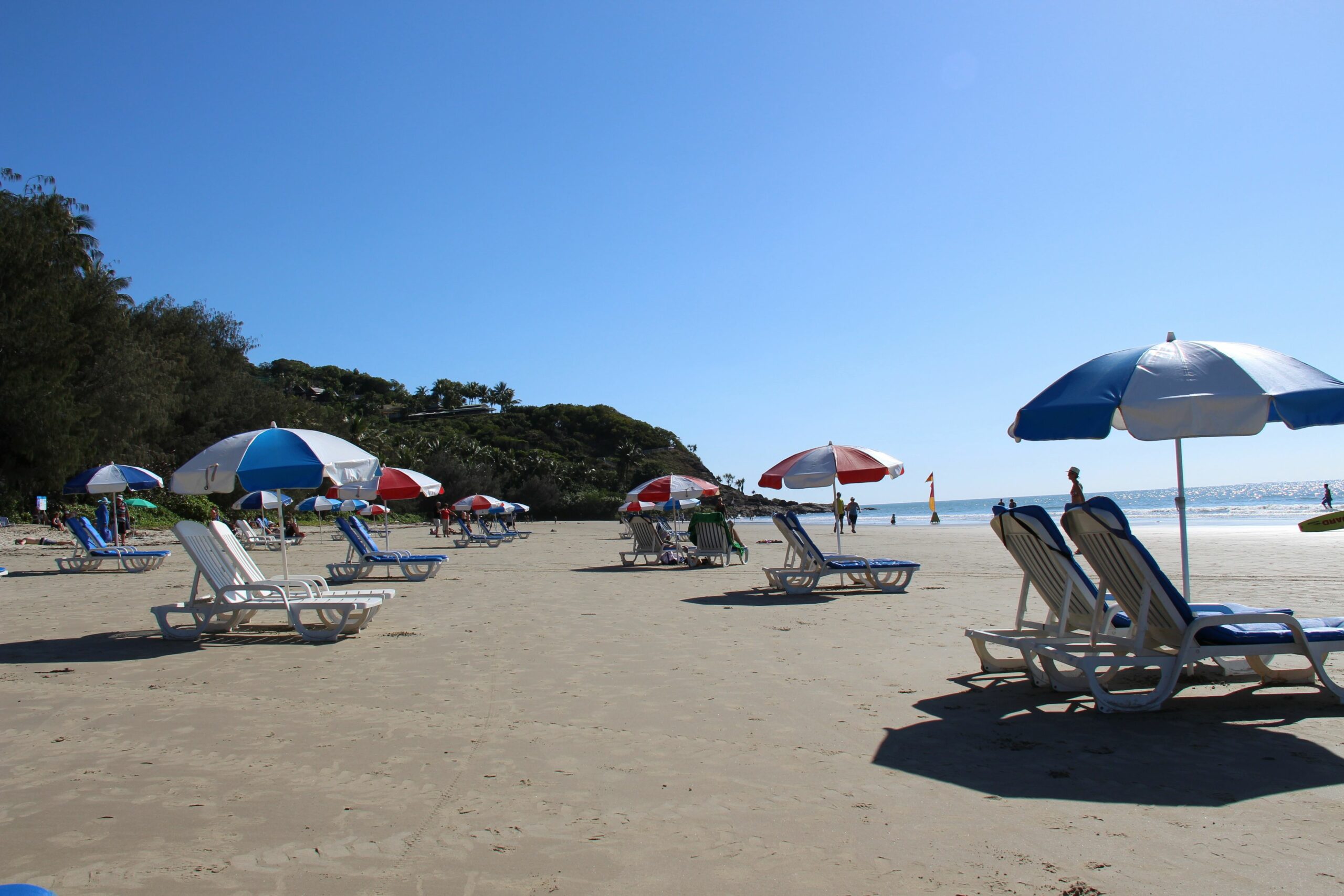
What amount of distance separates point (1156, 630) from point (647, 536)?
43.2 feet

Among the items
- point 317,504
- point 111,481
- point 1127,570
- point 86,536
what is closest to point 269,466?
point 1127,570

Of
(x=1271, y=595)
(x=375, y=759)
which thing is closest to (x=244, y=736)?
(x=375, y=759)

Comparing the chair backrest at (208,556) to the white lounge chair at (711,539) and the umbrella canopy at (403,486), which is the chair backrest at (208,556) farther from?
the white lounge chair at (711,539)

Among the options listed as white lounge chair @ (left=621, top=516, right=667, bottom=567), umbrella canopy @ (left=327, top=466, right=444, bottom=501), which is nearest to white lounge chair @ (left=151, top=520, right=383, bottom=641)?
umbrella canopy @ (left=327, top=466, right=444, bottom=501)

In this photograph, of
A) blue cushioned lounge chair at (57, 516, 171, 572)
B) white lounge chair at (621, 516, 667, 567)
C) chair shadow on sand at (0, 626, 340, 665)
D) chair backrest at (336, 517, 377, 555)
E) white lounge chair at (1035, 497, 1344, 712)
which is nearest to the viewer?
white lounge chair at (1035, 497, 1344, 712)

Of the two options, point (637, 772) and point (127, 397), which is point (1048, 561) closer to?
point (637, 772)

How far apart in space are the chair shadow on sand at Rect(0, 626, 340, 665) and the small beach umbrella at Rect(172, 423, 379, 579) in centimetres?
69

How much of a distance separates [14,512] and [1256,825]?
36.4m

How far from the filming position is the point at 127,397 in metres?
31.5

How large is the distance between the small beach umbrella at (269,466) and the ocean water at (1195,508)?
1109 cm

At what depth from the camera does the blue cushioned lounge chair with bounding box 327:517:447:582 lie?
1333cm

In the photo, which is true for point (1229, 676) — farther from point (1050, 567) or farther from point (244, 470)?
point (244, 470)

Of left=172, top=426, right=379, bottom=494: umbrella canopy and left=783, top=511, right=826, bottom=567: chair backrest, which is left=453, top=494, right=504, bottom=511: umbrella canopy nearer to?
left=783, top=511, right=826, bottom=567: chair backrest

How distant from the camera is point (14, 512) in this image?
98.0 feet
